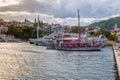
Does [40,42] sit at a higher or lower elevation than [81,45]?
lower

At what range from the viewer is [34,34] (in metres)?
188

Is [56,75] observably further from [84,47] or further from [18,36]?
[18,36]

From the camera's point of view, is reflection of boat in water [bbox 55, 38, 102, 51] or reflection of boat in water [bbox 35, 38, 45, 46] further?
reflection of boat in water [bbox 35, 38, 45, 46]

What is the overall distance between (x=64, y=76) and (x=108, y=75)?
15.2ft

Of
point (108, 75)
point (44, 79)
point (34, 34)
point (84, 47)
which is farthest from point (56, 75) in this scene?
point (34, 34)

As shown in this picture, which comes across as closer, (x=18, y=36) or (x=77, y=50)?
(x=77, y=50)

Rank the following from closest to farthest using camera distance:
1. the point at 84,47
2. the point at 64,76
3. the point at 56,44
Answer: the point at 64,76 < the point at 84,47 < the point at 56,44

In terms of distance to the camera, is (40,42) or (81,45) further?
(40,42)

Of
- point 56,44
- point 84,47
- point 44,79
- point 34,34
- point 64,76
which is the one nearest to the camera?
point 44,79

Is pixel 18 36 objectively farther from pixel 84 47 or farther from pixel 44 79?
pixel 44 79

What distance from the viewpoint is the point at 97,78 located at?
1288 inches

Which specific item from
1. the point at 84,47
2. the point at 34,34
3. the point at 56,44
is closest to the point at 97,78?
the point at 84,47

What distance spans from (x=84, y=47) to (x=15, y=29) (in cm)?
11264

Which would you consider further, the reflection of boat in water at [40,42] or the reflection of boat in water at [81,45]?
the reflection of boat in water at [40,42]
